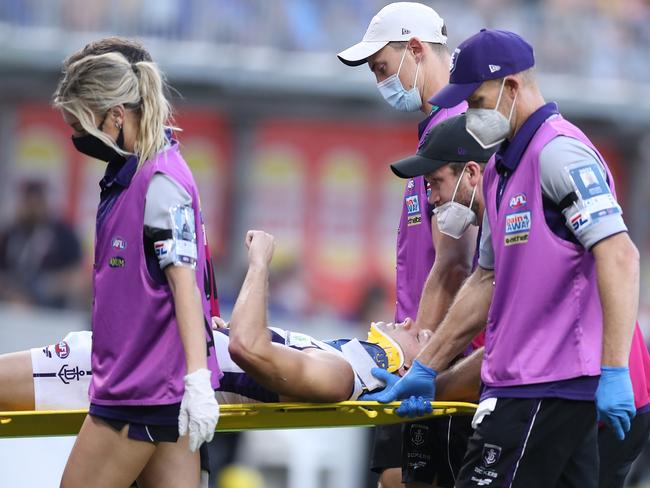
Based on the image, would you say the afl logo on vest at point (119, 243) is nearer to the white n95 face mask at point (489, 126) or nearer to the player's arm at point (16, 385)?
the player's arm at point (16, 385)

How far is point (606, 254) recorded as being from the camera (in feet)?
15.2

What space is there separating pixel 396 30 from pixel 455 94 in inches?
44.2

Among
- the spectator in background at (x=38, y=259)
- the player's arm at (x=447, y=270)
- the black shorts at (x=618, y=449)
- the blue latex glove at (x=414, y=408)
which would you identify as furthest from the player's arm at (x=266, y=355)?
the spectator in background at (x=38, y=259)

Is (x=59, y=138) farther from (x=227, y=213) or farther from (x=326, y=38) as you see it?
(x=326, y=38)

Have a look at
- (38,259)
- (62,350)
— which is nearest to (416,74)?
(62,350)

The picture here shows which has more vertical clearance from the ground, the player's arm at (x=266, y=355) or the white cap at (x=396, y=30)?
the white cap at (x=396, y=30)

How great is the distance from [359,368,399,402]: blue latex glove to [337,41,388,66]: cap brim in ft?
4.32

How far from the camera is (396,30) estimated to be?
6078 millimetres

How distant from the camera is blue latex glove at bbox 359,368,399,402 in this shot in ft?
19.0

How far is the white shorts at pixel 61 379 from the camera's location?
5738 mm

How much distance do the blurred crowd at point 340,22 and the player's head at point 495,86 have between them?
39.8ft

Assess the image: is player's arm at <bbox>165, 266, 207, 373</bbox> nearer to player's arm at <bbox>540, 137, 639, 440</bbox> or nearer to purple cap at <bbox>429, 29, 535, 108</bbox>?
purple cap at <bbox>429, 29, 535, 108</bbox>

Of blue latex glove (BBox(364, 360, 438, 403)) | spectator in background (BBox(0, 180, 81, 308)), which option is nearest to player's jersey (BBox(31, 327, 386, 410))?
blue latex glove (BBox(364, 360, 438, 403))

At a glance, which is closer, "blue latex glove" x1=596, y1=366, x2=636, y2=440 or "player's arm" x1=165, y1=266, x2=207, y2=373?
"blue latex glove" x1=596, y1=366, x2=636, y2=440
